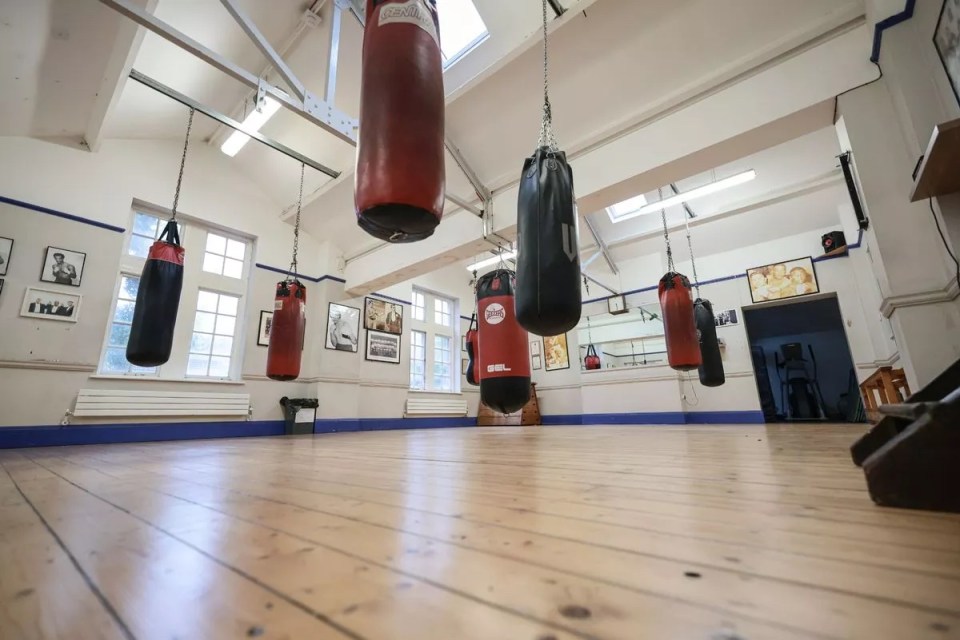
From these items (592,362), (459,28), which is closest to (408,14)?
(459,28)

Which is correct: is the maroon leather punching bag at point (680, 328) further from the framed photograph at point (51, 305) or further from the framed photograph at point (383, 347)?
the framed photograph at point (51, 305)

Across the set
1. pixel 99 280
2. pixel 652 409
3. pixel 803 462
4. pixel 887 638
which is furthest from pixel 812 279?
pixel 99 280

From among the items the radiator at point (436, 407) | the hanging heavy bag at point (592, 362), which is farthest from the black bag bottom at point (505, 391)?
the hanging heavy bag at point (592, 362)

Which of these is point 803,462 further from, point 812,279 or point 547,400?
point 547,400

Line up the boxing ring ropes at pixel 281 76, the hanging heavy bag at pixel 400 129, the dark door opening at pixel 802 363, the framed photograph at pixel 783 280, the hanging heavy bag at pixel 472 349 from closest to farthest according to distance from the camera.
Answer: the hanging heavy bag at pixel 400 129
the boxing ring ropes at pixel 281 76
the hanging heavy bag at pixel 472 349
the framed photograph at pixel 783 280
the dark door opening at pixel 802 363

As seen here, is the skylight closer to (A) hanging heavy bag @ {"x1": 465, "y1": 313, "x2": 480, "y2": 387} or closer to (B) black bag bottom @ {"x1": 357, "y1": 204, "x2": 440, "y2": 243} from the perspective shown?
(A) hanging heavy bag @ {"x1": 465, "y1": 313, "x2": 480, "y2": 387}

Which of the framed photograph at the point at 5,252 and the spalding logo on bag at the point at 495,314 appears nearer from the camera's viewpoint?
the spalding logo on bag at the point at 495,314

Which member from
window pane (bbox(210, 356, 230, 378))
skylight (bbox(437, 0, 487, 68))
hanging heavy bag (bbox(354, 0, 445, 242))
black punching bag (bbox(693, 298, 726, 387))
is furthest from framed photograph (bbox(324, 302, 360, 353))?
hanging heavy bag (bbox(354, 0, 445, 242))

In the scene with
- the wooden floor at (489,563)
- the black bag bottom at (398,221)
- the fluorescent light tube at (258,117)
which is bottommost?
the wooden floor at (489,563)

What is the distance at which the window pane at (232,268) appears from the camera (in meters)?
5.75

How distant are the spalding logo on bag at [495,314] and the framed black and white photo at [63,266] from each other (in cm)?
469

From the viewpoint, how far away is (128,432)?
4469mm

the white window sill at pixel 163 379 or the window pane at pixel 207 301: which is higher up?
the window pane at pixel 207 301

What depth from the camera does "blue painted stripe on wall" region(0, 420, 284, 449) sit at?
12.6ft
